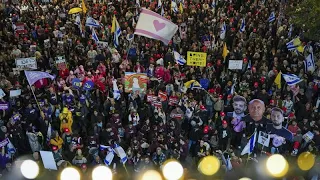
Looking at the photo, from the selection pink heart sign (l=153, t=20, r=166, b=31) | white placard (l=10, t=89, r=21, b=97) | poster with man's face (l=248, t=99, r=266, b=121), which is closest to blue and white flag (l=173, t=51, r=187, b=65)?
pink heart sign (l=153, t=20, r=166, b=31)

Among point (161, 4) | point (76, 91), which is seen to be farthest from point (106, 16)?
point (76, 91)

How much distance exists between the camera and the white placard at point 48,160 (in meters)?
9.96

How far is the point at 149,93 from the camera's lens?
1254cm

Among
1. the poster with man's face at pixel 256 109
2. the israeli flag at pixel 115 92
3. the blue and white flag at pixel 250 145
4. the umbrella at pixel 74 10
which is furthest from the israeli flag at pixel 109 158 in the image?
the umbrella at pixel 74 10

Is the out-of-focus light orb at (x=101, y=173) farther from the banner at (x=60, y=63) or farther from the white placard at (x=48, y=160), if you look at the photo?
the banner at (x=60, y=63)

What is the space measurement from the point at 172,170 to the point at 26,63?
6.93 meters

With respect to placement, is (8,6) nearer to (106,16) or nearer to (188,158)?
→ (106,16)

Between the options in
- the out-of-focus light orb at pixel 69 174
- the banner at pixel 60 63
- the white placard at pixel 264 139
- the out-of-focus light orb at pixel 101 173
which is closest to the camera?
the out-of-focus light orb at pixel 101 173

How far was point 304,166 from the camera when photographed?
34.8ft

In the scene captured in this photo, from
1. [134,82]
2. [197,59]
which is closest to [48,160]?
[134,82]

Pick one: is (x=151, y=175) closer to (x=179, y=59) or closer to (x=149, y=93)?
(x=149, y=93)

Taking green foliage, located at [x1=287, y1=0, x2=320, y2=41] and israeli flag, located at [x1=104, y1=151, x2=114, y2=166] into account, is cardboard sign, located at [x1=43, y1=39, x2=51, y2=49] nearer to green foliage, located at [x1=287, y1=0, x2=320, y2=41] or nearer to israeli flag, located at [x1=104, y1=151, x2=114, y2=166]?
israeli flag, located at [x1=104, y1=151, x2=114, y2=166]

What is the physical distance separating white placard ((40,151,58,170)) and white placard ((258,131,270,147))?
17.2ft

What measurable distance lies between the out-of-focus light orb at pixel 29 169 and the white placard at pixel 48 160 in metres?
0.24
